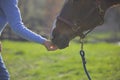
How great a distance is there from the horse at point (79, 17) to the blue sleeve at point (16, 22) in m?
0.35

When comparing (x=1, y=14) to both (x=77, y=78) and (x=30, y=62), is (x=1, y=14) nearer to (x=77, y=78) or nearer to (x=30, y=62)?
(x=77, y=78)

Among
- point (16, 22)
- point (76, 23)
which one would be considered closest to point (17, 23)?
point (16, 22)

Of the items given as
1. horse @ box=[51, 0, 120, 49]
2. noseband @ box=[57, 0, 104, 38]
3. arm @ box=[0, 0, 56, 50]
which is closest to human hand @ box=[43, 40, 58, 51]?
arm @ box=[0, 0, 56, 50]

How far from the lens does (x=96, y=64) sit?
11891 millimetres

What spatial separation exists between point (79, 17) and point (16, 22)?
2.75 ft

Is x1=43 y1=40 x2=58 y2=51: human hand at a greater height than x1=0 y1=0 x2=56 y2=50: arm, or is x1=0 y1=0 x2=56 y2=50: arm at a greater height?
x1=0 y1=0 x2=56 y2=50: arm

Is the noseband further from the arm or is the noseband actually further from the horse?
the arm

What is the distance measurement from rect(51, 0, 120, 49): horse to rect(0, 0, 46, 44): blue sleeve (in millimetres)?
352

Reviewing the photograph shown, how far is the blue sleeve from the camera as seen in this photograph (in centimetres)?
504

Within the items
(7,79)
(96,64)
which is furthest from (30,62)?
(7,79)

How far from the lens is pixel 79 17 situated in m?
5.39

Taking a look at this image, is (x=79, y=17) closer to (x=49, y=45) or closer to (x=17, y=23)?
(x=49, y=45)

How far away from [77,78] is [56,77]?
596 mm

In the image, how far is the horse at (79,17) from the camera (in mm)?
5301
